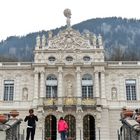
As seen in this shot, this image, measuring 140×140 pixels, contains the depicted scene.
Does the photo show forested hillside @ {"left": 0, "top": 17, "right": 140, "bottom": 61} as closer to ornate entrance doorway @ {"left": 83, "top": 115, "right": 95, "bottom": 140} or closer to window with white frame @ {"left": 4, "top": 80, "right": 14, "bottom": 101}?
window with white frame @ {"left": 4, "top": 80, "right": 14, "bottom": 101}

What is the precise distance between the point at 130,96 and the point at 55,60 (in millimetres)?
9637

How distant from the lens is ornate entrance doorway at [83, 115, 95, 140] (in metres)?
41.3

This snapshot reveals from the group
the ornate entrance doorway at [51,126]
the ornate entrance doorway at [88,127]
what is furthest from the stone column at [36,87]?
the ornate entrance doorway at [88,127]

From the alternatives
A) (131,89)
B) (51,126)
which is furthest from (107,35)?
(51,126)

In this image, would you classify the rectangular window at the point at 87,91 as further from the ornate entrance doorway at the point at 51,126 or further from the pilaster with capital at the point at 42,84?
the pilaster with capital at the point at 42,84

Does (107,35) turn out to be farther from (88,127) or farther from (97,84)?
(88,127)

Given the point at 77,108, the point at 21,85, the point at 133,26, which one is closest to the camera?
the point at 77,108

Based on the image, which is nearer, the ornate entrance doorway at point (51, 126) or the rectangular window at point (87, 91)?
the ornate entrance doorway at point (51, 126)

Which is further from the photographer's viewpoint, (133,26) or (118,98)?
(133,26)

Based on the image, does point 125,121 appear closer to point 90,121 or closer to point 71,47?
point 90,121

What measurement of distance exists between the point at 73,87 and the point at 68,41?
18.1 ft

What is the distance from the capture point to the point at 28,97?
43625mm

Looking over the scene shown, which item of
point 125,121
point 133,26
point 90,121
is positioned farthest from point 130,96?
point 133,26

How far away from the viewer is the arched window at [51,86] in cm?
4344
